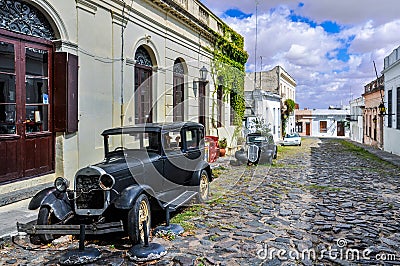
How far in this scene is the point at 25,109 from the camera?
22.4 feet

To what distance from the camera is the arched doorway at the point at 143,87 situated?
10297 mm

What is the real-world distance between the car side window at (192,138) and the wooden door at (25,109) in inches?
110

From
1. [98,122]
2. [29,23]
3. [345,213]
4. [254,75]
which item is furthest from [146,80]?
[254,75]

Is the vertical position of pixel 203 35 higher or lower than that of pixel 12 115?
higher

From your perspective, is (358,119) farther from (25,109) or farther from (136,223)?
(136,223)

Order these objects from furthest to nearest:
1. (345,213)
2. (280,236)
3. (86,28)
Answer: (86,28)
(345,213)
(280,236)

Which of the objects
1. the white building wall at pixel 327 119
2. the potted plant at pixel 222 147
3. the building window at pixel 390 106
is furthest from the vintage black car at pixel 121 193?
the white building wall at pixel 327 119

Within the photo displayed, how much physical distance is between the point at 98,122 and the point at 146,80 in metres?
2.81

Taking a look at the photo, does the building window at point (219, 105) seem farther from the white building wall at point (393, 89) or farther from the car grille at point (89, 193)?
the car grille at point (89, 193)

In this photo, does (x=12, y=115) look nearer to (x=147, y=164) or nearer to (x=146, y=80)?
(x=147, y=164)

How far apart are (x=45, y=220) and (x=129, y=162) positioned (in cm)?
135

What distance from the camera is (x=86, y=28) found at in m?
8.02

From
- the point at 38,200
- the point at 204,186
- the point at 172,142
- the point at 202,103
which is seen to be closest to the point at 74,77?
the point at 172,142

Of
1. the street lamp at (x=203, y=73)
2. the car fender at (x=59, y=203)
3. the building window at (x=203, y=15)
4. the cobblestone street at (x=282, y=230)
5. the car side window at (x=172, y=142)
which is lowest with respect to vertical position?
the cobblestone street at (x=282, y=230)
